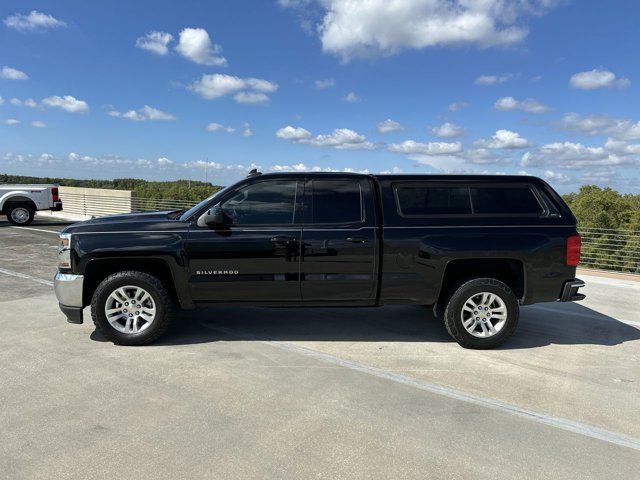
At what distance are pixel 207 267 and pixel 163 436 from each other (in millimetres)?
1908

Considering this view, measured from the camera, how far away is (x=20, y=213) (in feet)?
52.5

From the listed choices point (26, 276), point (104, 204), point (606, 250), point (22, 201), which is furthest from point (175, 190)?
point (606, 250)

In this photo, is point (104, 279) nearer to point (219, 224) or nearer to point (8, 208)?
point (219, 224)

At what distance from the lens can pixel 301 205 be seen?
463 centimetres

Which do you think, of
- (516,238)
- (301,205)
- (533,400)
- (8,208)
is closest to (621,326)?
(516,238)

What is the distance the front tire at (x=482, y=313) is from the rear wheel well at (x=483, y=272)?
0.14 m

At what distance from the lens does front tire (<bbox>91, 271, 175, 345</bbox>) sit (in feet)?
14.7

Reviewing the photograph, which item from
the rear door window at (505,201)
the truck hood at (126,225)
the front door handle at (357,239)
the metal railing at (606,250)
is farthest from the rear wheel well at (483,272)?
the metal railing at (606,250)

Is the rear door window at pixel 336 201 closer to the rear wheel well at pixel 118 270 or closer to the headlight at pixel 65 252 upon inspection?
the rear wheel well at pixel 118 270

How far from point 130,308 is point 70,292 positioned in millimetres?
613

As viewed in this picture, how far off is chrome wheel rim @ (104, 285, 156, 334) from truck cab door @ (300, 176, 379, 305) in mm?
1596

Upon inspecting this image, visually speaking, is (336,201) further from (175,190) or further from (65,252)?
(175,190)

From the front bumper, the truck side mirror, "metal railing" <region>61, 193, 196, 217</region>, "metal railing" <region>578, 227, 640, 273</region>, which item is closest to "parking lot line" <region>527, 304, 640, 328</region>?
"metal railing" <region>578, 227, 640, 273</region>

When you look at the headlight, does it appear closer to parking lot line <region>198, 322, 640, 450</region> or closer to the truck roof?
parking lot line <region>198, 322, 640, 450</region>
